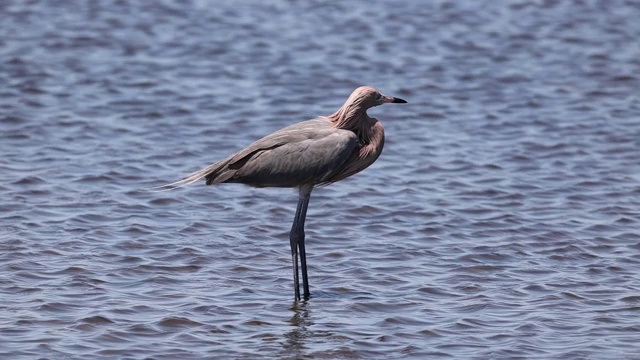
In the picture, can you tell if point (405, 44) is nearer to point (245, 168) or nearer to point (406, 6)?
point (406, 6)

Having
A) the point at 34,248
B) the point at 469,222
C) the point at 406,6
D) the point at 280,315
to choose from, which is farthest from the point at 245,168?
the point at 406,6

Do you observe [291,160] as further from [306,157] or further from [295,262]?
[295,262]

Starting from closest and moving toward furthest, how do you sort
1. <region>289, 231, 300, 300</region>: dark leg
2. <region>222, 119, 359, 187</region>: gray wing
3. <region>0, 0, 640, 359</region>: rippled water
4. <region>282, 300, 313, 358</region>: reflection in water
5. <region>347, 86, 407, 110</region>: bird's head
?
<region>282, 300, 313, 358</region>: reflection in water
<region>0, 0, 640, 359</region>: rippled water
<region>289, 231, 300, 300</region>: dark leg
<region>222, 119, 359, 187</region>: gray wing
<region>347, 86, 407, 110</region>: bird's head

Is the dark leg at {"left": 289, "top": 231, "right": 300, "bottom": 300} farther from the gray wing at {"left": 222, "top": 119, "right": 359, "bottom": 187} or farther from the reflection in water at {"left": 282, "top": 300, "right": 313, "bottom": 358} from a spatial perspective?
the gray wing at {"left": 222, "top": 119, "right": 359, "bottom": 187}

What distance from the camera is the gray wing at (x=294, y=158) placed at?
927 cm

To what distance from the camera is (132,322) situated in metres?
8.43

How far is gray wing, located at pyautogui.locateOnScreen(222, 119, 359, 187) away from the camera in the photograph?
927 centimetres

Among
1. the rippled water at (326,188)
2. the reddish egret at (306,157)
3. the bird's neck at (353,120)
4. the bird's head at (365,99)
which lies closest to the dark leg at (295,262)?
the reddish egret at (306,157)

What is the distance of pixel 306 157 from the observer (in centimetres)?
927

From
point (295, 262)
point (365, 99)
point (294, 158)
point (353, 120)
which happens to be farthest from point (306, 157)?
point (295, 262)

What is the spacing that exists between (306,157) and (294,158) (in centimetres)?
10

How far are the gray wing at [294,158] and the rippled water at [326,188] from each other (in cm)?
79

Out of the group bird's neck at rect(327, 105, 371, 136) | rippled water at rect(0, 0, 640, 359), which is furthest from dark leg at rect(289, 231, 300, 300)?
bird's neck at rect(327, 105, 371, 136)

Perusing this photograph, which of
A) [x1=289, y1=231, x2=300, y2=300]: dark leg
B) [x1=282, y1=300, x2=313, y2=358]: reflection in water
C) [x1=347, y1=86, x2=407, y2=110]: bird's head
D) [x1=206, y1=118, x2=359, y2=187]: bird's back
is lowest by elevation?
[x1=282, y1=300, x2=313, y2=358]: reflection in water
